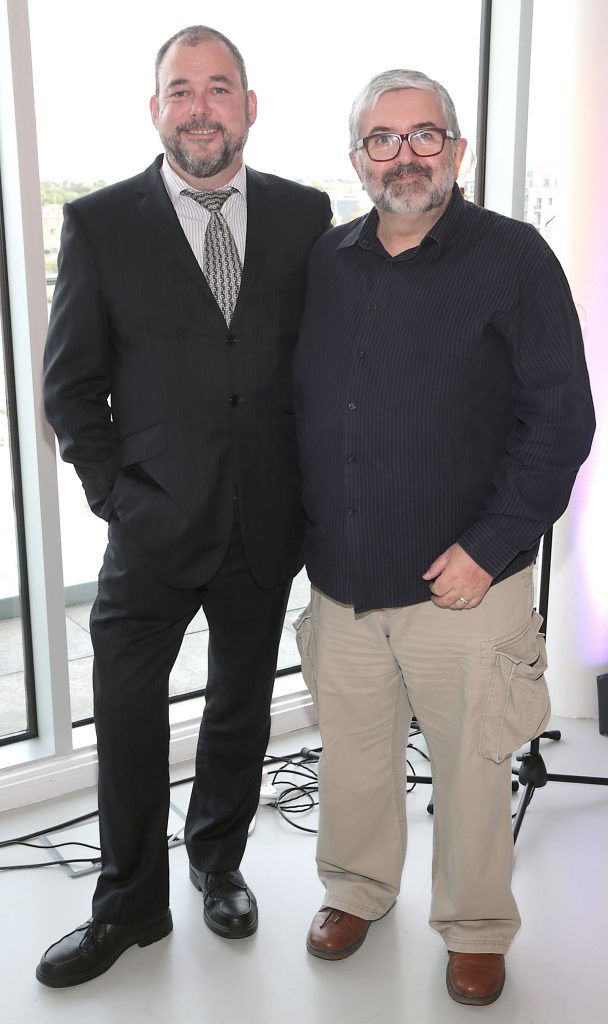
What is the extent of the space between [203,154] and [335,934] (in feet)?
5.38

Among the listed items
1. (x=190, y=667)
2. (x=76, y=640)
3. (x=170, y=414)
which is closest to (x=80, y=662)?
(x=76, y=640)

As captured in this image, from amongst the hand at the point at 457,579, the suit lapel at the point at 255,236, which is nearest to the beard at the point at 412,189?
the suit lapel at the point at 255,236

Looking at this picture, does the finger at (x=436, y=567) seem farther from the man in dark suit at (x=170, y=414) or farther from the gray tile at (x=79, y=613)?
the gray tile at (x=79, y=613)

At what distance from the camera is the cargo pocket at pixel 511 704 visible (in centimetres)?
200

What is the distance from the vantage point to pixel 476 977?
2109 mm

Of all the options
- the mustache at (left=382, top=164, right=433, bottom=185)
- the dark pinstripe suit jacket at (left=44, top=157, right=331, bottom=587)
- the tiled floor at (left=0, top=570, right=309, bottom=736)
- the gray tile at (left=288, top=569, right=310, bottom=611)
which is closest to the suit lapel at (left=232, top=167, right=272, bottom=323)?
the dark pinstripe suit jacket at (left=44, top=157, right=331, bottom=587)

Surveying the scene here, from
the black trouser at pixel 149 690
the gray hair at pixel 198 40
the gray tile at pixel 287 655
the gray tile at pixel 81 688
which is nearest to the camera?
the gray hair at pixel 198 40

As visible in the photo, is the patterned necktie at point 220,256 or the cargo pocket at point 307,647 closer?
the patterned necktie at point 220,256

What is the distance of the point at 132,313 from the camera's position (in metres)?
2.03

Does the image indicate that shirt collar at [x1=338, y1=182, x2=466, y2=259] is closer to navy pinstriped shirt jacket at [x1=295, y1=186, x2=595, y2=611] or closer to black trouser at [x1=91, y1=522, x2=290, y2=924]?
navy pinstriped shirt jacket at [x1=295, y1=186, x2=595, y2=611]

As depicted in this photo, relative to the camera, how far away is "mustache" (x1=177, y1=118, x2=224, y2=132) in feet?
6.50

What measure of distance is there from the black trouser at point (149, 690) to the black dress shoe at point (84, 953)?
3 centimetres

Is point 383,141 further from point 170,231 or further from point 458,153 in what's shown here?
point 170,231

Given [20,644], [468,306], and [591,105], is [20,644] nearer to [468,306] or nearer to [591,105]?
[468,306]
